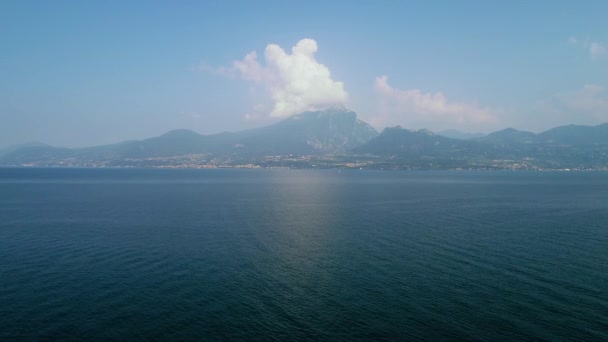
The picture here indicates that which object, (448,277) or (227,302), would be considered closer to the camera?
(227,302)

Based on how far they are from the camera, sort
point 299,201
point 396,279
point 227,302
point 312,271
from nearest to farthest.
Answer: point 227,302
point 396,279
point 312,271
point 299,201

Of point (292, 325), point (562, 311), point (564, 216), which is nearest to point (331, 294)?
point (292, 325)

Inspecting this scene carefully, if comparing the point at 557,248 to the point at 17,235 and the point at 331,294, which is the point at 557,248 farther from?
the point at 17,235

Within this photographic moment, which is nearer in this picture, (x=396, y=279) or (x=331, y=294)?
(x=331, y=294)

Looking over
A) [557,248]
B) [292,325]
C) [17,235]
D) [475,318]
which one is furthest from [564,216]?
[17,235]

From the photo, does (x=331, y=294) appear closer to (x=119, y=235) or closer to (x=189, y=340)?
(x=189, y=340)

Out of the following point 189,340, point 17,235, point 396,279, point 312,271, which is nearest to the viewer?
point 189,340
